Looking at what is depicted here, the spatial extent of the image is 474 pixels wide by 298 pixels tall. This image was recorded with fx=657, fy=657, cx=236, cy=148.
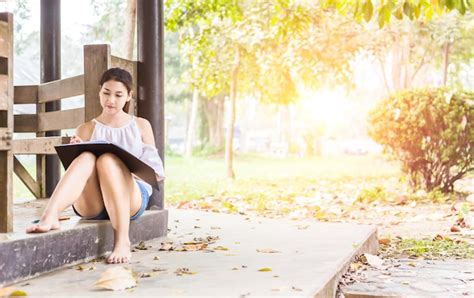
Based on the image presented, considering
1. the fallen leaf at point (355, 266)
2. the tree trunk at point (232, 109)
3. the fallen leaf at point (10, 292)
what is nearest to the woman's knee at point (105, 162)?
the fallen leaf at point (10, 292)

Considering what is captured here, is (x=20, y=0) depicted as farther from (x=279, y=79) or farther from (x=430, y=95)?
(x=279, y=79)

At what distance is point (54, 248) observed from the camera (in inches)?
135

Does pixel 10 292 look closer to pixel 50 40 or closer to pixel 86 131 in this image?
pixel 86 131

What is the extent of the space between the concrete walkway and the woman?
0.83 feet

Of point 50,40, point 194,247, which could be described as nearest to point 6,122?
point 194,247

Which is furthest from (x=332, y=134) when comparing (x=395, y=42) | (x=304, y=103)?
(x=395, y=42)

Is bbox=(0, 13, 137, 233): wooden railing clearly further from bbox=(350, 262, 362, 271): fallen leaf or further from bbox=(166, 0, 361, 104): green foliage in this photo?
bbox=(166, 0, 361, 104): green foliage

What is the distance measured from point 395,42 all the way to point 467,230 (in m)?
12.9

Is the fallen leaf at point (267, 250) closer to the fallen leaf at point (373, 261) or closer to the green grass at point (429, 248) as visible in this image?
the fallen leaf at point (373, 261)

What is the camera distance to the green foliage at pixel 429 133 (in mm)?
9141

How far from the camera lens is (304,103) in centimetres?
2986

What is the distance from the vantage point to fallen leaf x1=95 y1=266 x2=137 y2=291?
3.00 m

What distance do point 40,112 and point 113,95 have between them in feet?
8.00

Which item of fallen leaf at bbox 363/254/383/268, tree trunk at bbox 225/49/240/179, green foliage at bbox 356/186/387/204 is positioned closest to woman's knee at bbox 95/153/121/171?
fallen leaf at bbox 363/254/383/268
